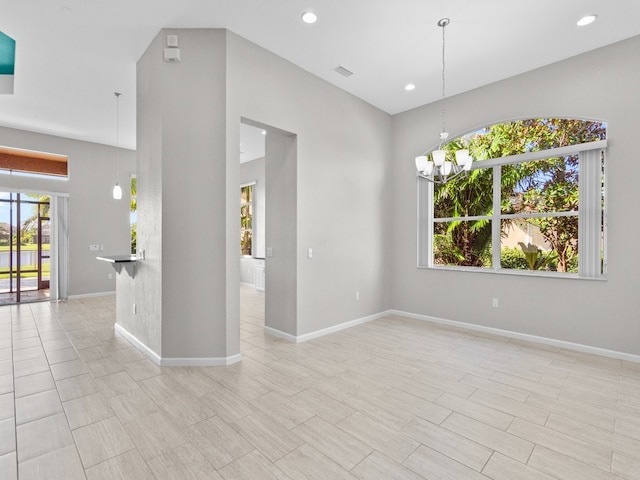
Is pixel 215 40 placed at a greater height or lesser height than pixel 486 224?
greater

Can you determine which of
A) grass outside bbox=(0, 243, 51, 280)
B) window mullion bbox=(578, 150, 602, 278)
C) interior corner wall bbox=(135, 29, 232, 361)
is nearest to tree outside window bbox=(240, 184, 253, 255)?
grass outside bbox=(0, 243, 51, 280)

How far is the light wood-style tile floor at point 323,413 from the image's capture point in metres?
1.87

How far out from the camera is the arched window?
3.77 metres

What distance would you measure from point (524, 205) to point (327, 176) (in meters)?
2.76

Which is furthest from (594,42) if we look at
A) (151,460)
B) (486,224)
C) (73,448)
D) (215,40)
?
(73,448)

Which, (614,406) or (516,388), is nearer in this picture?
(614,406)

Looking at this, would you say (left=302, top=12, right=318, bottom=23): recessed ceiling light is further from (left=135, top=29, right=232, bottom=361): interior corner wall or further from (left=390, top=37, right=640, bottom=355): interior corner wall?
(left=390, top=37, right=640, bottom=355): interior corner wall

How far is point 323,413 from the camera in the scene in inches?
95.6

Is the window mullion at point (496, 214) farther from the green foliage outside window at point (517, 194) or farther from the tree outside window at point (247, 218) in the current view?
the tree outside window at point (247, 218)

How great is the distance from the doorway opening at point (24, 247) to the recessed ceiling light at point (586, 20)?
9169 millimetres

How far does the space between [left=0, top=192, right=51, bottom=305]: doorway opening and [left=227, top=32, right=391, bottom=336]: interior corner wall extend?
5.64 meters

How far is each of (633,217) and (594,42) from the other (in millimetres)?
2011

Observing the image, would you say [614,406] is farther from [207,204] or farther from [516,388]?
[207,204]

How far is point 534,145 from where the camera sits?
13.9 feet
